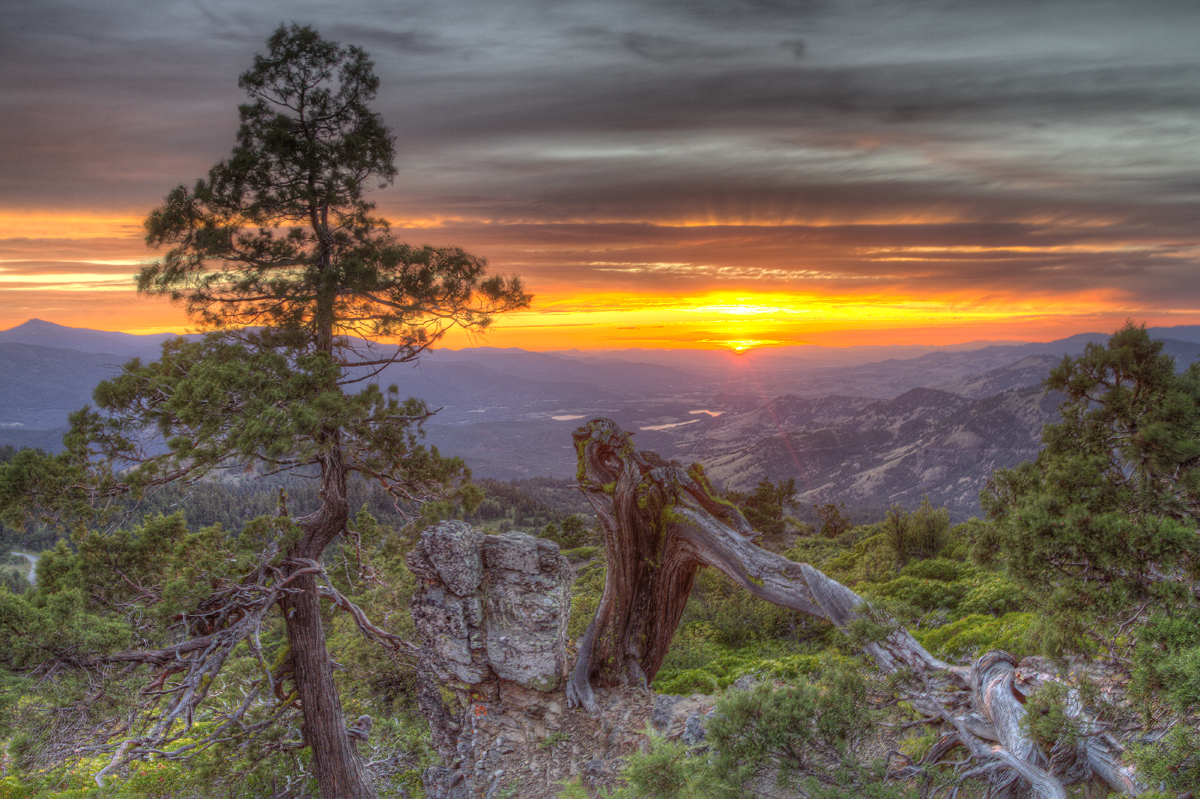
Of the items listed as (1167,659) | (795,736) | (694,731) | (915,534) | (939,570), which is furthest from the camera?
(915,534)

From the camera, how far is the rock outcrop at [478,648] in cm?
874

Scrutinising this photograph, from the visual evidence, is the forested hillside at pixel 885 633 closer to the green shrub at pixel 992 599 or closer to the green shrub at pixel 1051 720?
the green shrub at pixel 1051 720

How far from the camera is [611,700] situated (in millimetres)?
9039

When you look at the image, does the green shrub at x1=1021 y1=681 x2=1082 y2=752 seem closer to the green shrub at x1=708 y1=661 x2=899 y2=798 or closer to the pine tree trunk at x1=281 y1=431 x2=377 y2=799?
the green shrub at x1=708 y1=661 x2=899 y2=798

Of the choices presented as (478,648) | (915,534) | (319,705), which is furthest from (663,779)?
(915,534)

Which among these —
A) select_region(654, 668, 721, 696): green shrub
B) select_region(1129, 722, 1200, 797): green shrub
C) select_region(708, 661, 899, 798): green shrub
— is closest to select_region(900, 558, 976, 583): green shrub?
select_region(654, 668, 721, 696): green shrub

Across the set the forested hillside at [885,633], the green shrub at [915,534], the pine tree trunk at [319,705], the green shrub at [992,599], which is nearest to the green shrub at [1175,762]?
the forested hillside at [885,633]

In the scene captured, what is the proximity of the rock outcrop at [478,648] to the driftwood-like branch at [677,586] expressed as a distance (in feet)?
2.44

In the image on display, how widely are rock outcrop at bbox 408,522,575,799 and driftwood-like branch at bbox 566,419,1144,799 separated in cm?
74

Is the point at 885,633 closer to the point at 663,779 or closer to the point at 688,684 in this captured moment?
the point at 663,779

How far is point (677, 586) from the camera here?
9.18 meters

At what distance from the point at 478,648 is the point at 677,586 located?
3.47 m

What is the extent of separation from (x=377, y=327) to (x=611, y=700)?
317 inches

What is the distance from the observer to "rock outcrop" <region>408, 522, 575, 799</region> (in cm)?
874
